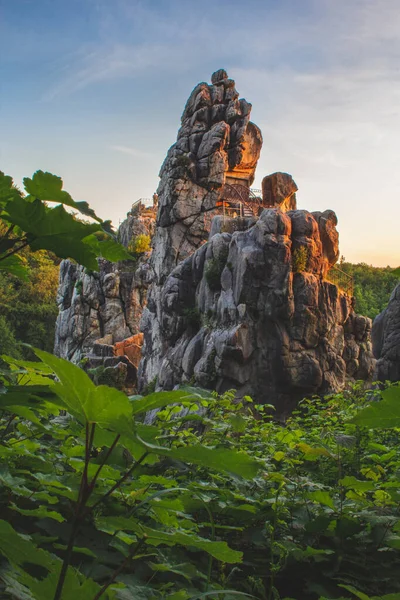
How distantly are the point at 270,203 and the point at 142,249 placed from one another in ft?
46.3

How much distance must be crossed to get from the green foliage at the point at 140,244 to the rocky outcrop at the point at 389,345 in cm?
2533

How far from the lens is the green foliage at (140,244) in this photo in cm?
4134

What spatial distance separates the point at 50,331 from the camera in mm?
48750

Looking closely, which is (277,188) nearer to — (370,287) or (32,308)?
(370,287)

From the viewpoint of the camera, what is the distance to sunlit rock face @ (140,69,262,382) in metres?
32.1

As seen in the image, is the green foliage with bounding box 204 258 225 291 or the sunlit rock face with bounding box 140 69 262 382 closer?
the green foliage with bounding box 204 258 225 291

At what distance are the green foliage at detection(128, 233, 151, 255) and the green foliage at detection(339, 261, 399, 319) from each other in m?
17.4

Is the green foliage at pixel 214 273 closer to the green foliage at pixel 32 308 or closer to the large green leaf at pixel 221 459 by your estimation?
the large green leaf at pixel 221 459

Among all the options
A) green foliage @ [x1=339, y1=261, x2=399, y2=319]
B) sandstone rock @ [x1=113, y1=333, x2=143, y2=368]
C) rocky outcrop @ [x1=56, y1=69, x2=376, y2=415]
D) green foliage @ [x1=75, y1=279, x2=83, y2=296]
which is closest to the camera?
rocky outcrop @ [x1=56, y1=69, x2=376, y2=415]

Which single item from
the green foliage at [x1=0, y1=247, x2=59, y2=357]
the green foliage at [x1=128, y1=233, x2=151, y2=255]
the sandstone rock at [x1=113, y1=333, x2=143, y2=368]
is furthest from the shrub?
the green foliage at [x1=0, y1=247, x2=59, y2=357]

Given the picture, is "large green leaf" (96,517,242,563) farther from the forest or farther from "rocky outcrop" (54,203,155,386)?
"rocky outcrop" (54,203,155,386)

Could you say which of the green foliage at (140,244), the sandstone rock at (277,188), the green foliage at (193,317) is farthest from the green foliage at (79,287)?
the green foliage at (193,317)

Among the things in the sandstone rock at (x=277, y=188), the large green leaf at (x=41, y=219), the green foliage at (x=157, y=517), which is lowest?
the green foliage at (x=157, y=517)

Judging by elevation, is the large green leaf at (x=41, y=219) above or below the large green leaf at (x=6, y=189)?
below
